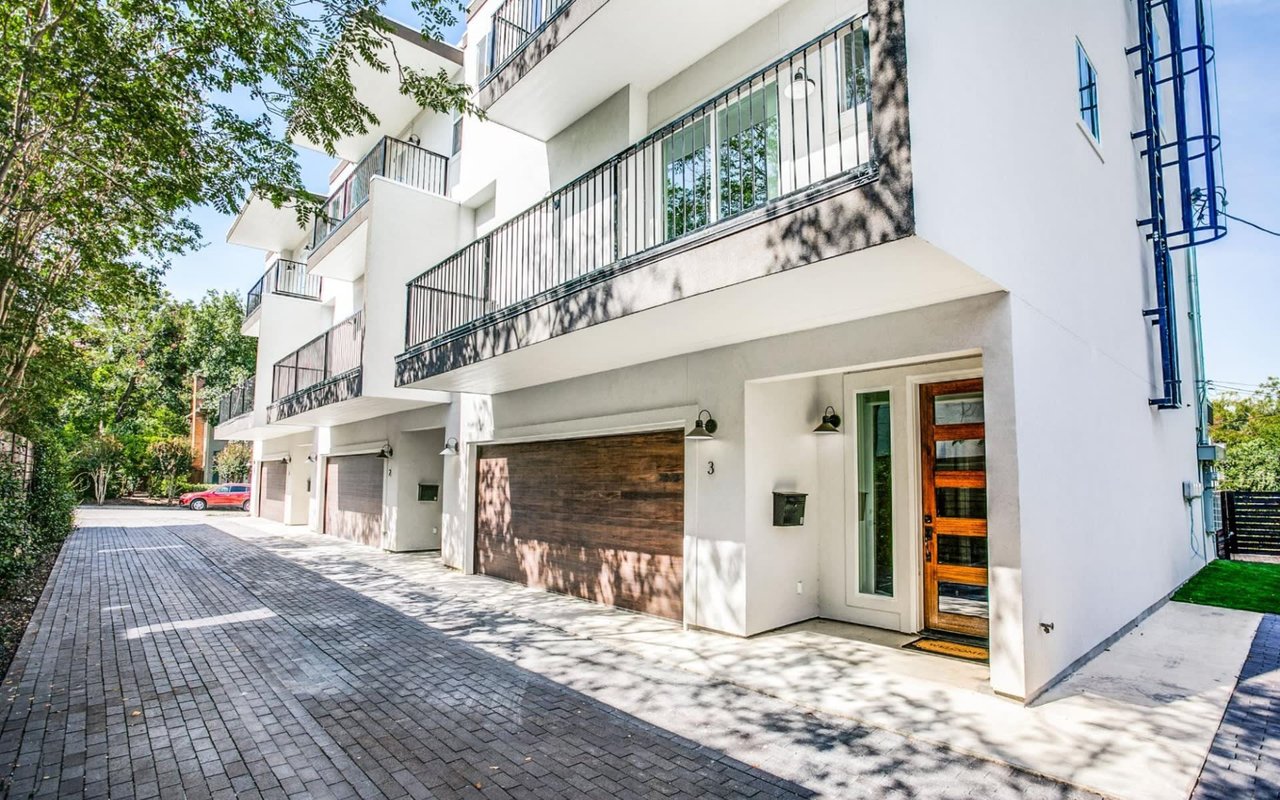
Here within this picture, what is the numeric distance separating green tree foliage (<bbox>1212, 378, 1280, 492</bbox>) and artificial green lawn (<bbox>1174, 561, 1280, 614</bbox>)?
8763mm

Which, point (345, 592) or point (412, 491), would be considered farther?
point (412, 491)

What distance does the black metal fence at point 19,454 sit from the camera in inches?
425

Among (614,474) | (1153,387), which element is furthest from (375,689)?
(1153,387)

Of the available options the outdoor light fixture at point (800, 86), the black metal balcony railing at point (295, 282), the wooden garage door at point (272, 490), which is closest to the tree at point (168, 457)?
the wooden garage door at point (272, 490)

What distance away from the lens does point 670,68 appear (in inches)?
307

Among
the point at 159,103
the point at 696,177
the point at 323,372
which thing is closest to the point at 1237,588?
the point at 696,177

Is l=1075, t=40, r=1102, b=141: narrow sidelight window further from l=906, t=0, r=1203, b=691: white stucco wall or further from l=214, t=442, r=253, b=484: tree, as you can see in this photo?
l=214, t=442, r=253, b=484: tree

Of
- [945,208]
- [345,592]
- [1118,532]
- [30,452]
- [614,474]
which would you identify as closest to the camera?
[945,208]

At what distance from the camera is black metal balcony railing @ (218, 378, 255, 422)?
21534mm

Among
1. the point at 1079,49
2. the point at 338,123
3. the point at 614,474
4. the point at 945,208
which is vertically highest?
the point at 1079,49

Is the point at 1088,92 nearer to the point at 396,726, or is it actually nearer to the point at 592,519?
the point at 592,519

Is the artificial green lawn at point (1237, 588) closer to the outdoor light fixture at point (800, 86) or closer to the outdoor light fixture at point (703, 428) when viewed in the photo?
the outdoor light fixture at point (703, 428)

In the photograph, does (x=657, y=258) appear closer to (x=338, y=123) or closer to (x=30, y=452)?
(x=338, y=123)

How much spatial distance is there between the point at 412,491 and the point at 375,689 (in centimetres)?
932
